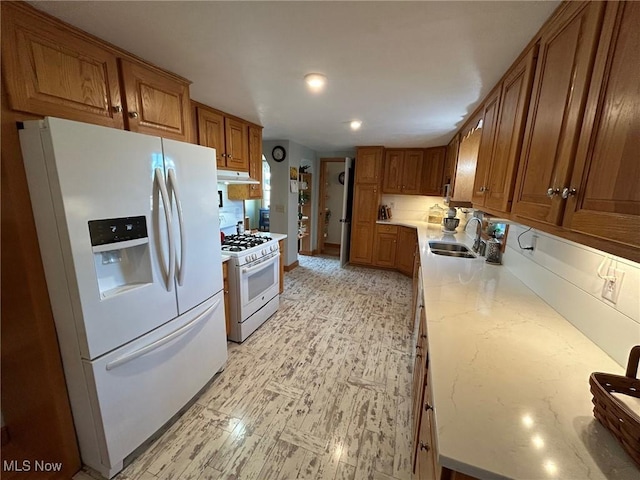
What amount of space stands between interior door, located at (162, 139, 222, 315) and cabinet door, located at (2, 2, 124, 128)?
364 millimetres

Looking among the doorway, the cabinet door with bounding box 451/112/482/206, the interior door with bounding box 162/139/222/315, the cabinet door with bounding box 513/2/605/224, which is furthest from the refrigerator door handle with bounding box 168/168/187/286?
the doorway

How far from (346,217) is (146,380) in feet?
12.8

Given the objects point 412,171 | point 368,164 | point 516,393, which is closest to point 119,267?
point 516,393

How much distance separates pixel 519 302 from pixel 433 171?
340cm

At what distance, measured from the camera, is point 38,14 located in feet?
3.63

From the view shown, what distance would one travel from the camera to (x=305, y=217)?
18.4ft

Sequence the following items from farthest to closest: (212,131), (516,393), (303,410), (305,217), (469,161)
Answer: (305,217)
(212,131)
(469,161)
(303,410)
(516,393)

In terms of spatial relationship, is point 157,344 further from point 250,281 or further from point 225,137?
point 225,137

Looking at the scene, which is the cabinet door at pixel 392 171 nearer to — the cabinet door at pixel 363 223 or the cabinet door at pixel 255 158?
the cabinet door at pixel 363 223

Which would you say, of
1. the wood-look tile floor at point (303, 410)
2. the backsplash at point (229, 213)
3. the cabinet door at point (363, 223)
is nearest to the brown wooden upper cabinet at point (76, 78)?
the backsplash at point (229, 213)

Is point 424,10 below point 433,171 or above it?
above

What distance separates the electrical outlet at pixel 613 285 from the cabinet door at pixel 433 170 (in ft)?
11.7

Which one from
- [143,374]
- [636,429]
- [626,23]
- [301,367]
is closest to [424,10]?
[626,23]

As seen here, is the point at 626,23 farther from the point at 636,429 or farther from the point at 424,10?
the point at 636,429
